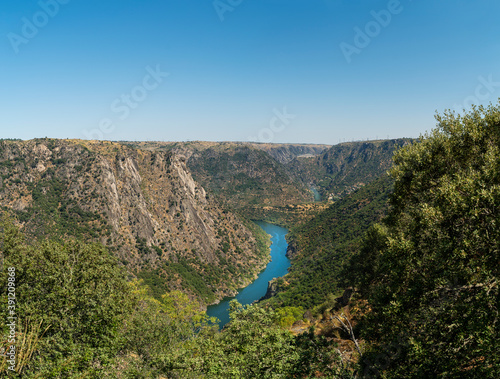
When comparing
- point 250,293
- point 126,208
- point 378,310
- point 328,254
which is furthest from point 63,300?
point 250,293

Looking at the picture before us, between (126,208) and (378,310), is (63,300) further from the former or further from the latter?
(126,208)

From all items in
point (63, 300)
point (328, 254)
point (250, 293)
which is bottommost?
point (250, 293)

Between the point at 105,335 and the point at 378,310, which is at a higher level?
the point at 378,310

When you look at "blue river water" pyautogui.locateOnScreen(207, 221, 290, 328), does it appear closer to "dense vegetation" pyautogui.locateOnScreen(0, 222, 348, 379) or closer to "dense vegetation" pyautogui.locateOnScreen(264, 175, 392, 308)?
"dense vegetation" pyautogui.locateOnScreen(264, 175, 392, 308)

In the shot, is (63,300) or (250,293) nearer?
(63,300)

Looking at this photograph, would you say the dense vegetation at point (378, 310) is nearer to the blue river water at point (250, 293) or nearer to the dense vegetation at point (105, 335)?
the dense vegetation at point (105, 335)

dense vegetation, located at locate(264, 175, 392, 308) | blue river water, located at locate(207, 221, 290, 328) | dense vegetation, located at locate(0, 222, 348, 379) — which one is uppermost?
dense vegetation, located at locate(0, 222, 348, 379)

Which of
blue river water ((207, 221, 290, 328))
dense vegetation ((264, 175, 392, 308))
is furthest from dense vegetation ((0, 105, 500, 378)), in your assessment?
blue river water ((207, 221, 290, 328))
